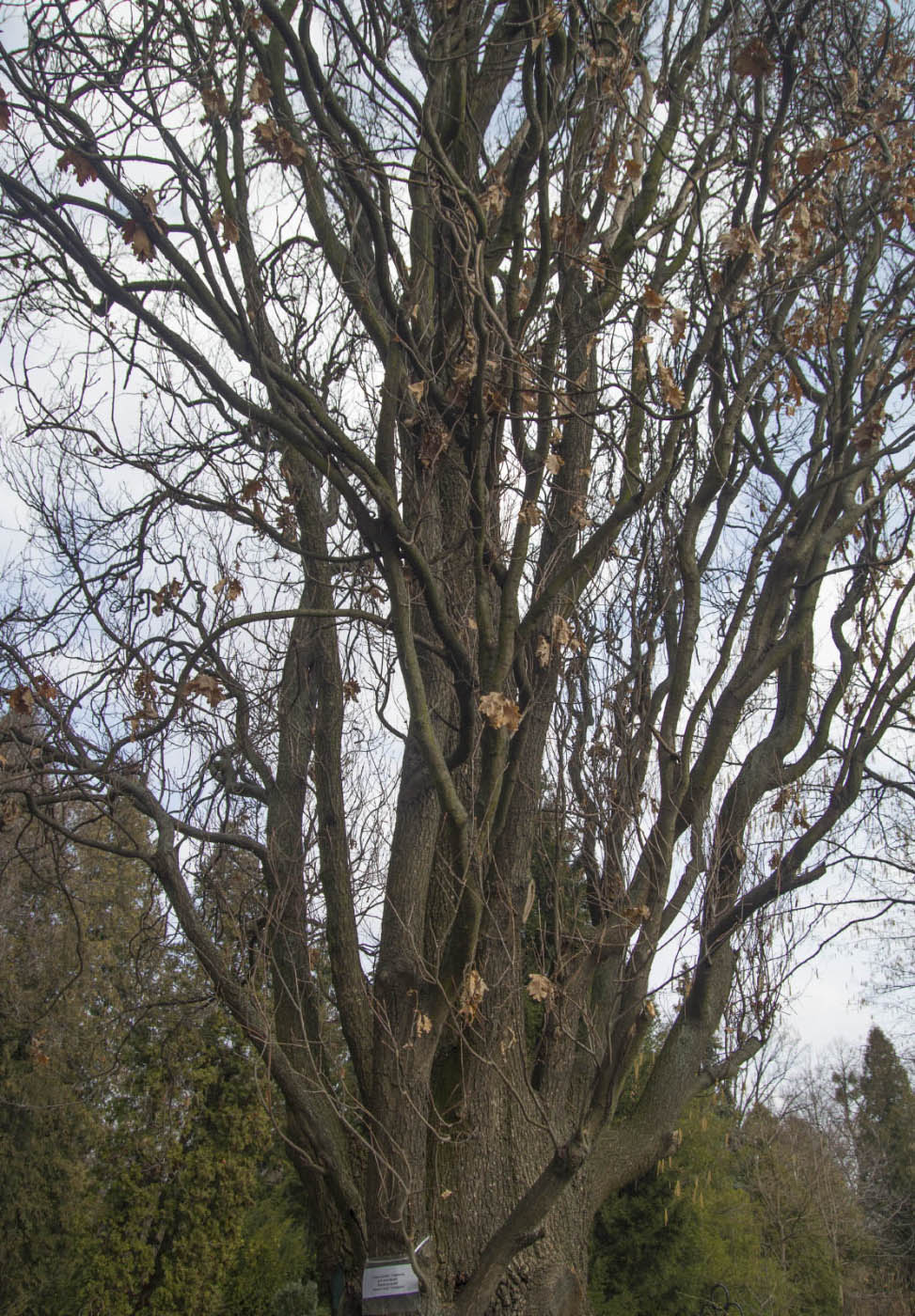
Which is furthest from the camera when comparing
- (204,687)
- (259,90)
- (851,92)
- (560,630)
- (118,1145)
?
(118,1145)

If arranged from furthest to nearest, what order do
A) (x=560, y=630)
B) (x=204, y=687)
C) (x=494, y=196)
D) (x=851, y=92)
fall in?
(x=851, y=92), (x=494, y=196), (x=560, y=630), (x=204, y=687)

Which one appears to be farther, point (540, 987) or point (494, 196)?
point (494, 196)

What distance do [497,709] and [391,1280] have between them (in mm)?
2366

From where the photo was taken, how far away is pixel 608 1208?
39.9 ft

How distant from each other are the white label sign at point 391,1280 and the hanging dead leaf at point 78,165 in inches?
174

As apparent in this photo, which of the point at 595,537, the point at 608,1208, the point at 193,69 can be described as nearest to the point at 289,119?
the point at 193,69

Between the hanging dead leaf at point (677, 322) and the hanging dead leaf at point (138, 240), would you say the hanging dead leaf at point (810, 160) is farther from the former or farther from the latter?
the hanging dead leaf at point (138, 240)

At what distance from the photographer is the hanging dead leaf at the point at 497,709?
13.0 ft

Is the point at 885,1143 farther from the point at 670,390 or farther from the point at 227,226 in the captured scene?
the point at 227,226

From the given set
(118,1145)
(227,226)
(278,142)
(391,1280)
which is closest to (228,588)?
(227,226)

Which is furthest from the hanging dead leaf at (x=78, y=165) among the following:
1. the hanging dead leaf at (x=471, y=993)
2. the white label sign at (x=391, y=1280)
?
the white label sign at (x=391, y=1280)

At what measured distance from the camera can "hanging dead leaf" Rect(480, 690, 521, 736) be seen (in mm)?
3949

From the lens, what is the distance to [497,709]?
3.96m

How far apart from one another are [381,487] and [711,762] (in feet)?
6.79
